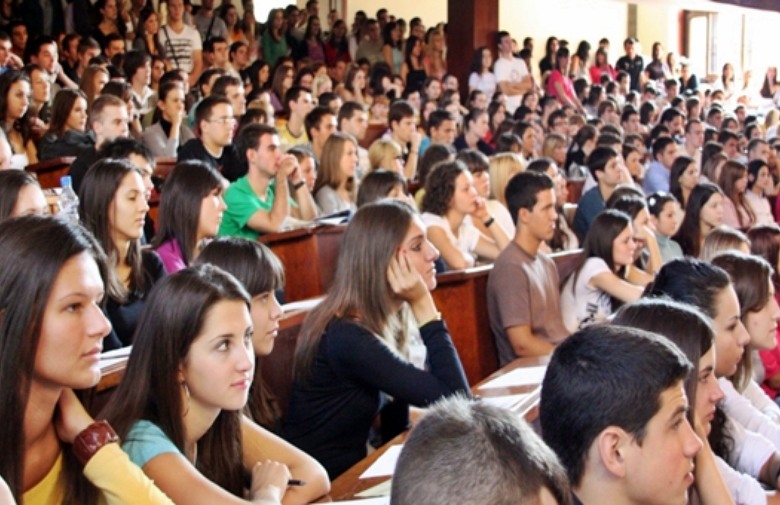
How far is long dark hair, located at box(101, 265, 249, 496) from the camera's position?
2.24 meters

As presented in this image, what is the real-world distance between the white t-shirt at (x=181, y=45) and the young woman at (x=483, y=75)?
323cm

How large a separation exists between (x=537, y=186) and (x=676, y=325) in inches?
93.6

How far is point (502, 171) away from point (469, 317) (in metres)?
2.35

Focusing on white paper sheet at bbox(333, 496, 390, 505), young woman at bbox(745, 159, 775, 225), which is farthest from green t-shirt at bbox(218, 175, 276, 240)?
young woman at bbox(745, 159, 775, 225)

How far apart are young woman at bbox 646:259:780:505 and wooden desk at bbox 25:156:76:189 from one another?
3.34m

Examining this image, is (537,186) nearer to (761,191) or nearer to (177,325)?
(177,325)

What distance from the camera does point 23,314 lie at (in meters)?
1.96

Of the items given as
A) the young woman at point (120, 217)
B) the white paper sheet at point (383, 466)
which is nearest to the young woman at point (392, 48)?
the young woman at point (120, 217)

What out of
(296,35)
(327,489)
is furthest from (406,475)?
(296,35)

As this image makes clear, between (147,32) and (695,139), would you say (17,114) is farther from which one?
(695,139)

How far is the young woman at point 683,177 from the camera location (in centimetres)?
797

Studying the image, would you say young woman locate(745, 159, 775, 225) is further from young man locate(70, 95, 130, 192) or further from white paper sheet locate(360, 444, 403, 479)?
white paper sheet locate(360, 444, 403, 479)

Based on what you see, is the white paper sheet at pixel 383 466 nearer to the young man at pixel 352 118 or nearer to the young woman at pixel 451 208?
the young woman at pixel 451 208

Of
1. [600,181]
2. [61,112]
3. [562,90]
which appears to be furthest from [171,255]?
[562,90]
